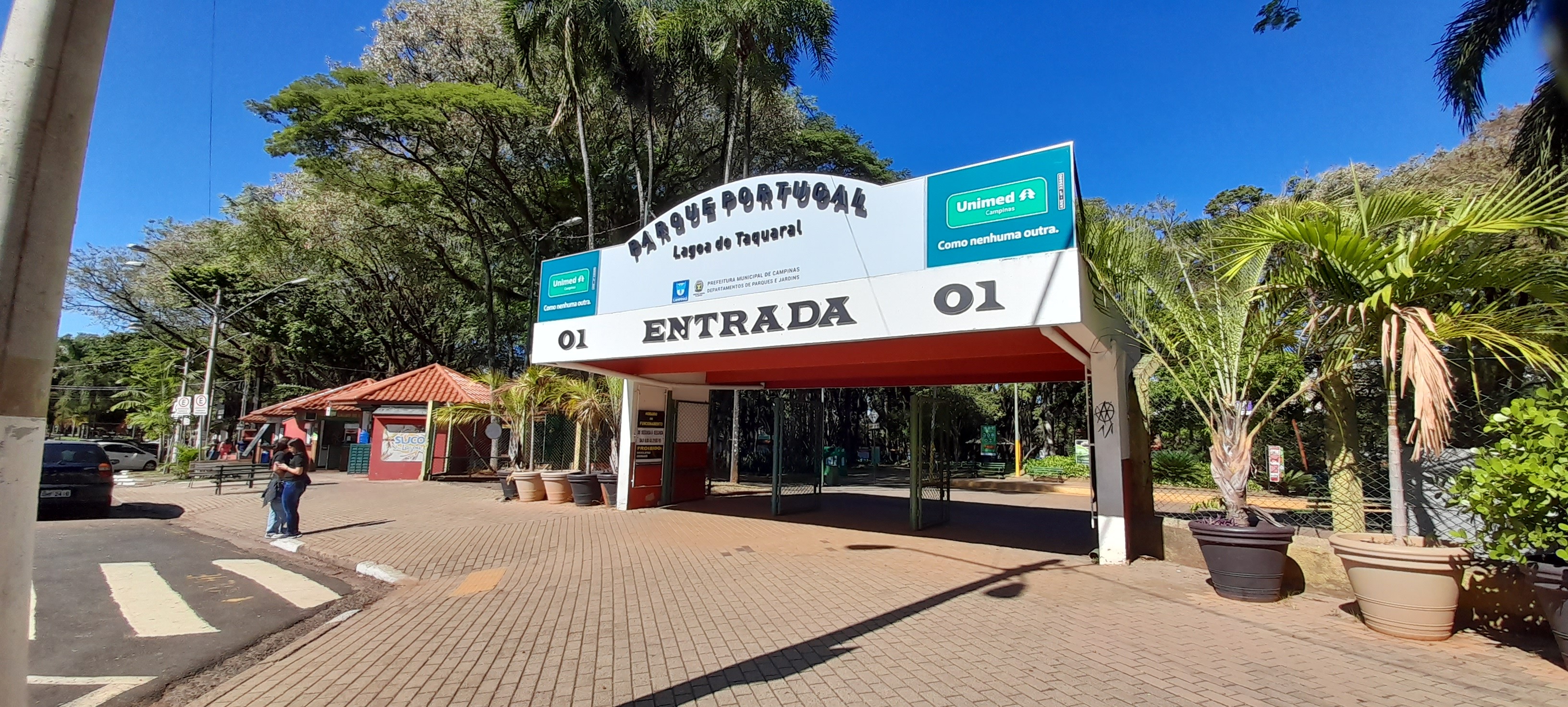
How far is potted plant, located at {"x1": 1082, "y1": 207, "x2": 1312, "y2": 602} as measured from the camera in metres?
6.73

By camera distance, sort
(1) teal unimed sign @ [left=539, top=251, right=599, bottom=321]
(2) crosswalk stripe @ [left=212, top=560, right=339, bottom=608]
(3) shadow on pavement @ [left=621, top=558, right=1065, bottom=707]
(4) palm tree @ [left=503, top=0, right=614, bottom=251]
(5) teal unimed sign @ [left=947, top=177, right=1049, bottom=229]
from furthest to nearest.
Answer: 1. (4) palm tree @ [left=503, top=0, right=614, bottom=251]
2. (1) teal unimed sign @ [left=539, top=251, right=599, bottom=321]
3. (5) teal unimed sign @ [left=947, top=177, right=1049, bottom=229]
4. (2) crosswalk stripe @ [left=212, top=560, right=339, bottom=608]
5. (3) shadow on pavement @ [left=621, top=558, right=1065, bottom=707]

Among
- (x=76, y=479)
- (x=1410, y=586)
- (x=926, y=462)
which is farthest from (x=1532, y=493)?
(x=76, y=479)

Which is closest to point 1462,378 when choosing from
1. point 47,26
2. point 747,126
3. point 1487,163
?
point 47,26

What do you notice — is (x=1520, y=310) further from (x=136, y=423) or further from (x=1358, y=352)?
(x=136, y=423)

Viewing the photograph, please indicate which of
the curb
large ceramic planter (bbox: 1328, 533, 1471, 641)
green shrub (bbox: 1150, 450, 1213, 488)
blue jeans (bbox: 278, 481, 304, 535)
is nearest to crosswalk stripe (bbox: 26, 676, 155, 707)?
the curb

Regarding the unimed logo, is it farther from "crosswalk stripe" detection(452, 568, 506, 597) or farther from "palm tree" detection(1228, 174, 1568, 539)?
"palm tree" detection(1228, 174, 1568, 539)

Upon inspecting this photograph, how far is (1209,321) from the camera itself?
7.58 meters

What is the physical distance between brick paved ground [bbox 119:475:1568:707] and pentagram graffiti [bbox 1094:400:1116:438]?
63.3 inches

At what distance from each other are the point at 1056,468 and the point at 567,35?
20045 millimetres

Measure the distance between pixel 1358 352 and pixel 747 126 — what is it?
14.5 meters

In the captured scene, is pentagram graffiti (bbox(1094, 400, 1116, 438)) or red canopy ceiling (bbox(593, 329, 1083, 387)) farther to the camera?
red canopy ceiling (bbox(593, 329, 1083, 387))

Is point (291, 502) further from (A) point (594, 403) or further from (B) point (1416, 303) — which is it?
(B) point (1416, 303)

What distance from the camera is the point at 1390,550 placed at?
5426 mm

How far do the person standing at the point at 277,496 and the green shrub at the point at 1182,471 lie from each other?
64.5 ft
